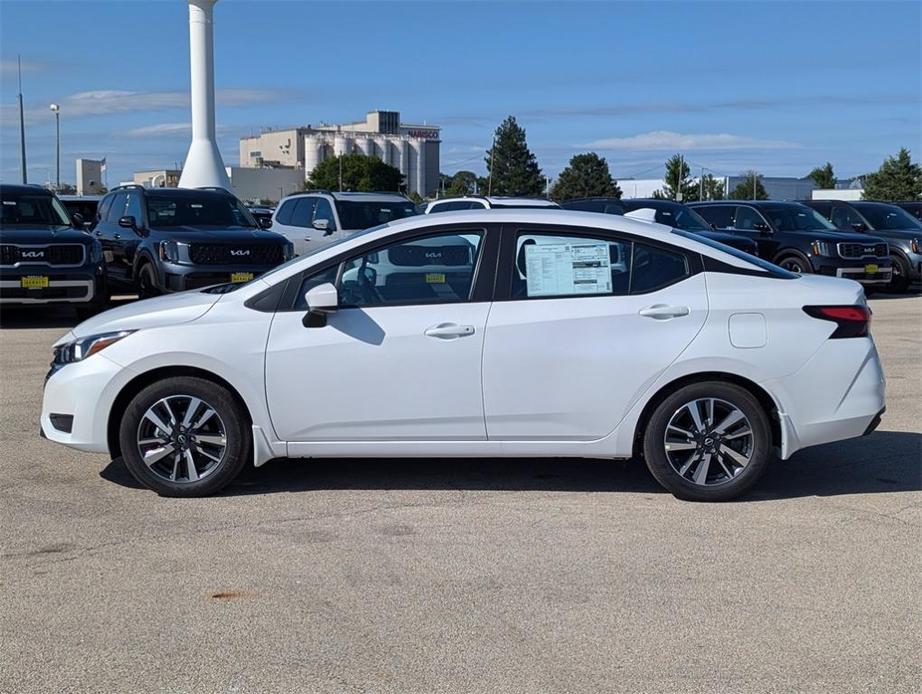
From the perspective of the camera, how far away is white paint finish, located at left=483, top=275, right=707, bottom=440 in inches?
237

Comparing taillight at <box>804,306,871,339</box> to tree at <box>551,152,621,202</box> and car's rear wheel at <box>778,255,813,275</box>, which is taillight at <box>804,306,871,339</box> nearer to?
car's rear wheel at <box>778,255,813,275</box>

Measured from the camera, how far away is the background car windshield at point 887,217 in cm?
2242

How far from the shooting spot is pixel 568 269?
620 centimetres

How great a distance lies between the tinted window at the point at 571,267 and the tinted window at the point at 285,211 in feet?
42.8

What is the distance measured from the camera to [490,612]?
457 cm

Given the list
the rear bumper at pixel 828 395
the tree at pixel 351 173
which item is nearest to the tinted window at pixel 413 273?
the rear bumper at pixel 828 395

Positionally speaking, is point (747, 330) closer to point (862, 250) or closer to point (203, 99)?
point (862, 250)

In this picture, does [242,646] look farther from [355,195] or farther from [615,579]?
[355,195]

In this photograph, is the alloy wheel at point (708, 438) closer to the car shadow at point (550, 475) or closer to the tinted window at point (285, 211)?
the car shadow at point (550, 475)

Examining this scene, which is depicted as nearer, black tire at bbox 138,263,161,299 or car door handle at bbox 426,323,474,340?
car door handle at bbox 426,323,474,340

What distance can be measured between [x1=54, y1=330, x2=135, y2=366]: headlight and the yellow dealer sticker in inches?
323

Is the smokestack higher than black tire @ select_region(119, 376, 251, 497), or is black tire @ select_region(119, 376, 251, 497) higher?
the smokestack

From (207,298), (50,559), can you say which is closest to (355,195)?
(207,298)

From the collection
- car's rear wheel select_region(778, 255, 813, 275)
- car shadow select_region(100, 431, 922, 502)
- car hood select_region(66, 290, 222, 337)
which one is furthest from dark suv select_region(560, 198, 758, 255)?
car hood select_region(66, 290, 222, 337)
